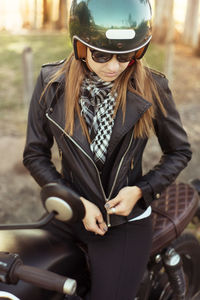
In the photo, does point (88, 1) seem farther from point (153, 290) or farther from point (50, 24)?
point (50, 24)

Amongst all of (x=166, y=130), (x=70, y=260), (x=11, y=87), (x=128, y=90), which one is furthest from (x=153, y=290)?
(x=11, y=87)

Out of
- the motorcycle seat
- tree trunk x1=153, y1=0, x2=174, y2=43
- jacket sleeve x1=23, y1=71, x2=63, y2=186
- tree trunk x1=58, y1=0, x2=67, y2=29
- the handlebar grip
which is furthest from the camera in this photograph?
tree trunk x1=58, y1=0, x2=67, y2=29

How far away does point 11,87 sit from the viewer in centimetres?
762

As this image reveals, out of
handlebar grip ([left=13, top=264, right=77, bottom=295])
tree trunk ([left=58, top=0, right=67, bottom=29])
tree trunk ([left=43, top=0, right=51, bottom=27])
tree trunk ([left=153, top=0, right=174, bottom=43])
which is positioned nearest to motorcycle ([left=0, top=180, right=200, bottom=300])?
handlebar grip ([left=13, top=264, right=77, bottom=295])

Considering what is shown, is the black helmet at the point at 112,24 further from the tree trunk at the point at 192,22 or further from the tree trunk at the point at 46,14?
the tree trunk at the point at 46,14

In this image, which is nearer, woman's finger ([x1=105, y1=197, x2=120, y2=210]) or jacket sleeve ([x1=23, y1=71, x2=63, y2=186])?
woman's finger ([x1=105, y1=197, x2=120, y2=210])

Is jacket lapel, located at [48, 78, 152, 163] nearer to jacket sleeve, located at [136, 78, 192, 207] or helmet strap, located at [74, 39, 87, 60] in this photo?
jacket sleeve, located at [136, 78, 192, 207]

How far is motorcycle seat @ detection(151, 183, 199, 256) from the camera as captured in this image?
7.52 feet

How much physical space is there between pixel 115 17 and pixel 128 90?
0.39 meters

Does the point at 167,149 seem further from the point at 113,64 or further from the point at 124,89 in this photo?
the point at 113,64

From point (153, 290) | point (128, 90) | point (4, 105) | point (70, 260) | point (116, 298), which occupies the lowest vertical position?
point (4, 105)

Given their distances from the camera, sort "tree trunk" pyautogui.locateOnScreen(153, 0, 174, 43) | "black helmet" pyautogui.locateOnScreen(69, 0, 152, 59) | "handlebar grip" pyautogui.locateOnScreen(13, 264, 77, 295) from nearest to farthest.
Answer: "handlebar grip" pyautogui.locateOnScreen(13, 264, 77, 295) < "black helmet" pyautogui.locateOnScreen(69, 0, 152, 59) < "tree trunk" pyautogui.locateOnScreen(153, 0, 174, 43)

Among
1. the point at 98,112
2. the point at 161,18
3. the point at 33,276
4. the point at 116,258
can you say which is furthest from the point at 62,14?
the point at 33,276

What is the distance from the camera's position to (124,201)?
1.95m
